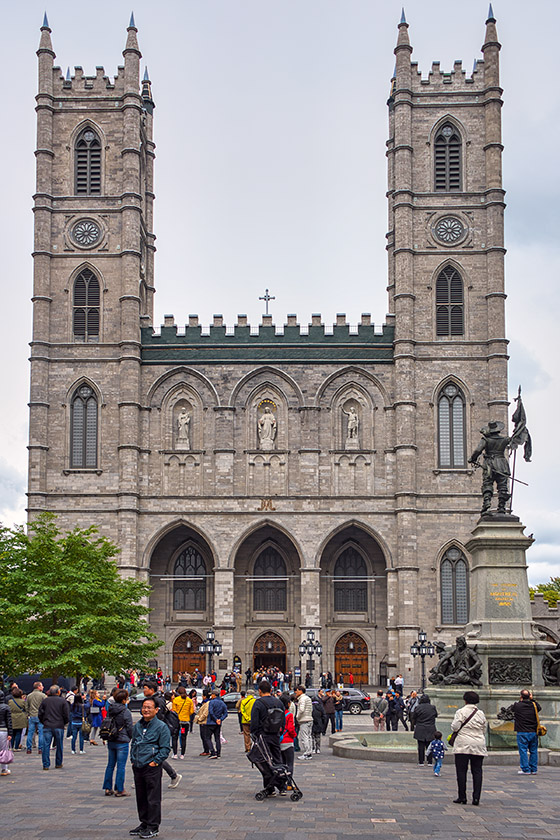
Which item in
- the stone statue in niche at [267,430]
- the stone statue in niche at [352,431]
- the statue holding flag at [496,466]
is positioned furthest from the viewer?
the stone statue in niche at [267,430]

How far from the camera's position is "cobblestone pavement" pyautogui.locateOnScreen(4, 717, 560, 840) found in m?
11.9

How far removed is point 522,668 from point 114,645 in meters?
19.5

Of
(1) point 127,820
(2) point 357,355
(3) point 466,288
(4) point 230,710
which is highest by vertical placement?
(3) point 466,288

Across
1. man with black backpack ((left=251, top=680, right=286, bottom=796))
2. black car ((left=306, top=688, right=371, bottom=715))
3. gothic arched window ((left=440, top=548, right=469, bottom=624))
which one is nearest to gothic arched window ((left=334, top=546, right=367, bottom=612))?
gothic arched window ((left=440, top=548, right=469, bottom=624))

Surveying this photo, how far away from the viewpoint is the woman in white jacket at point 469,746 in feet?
44.9

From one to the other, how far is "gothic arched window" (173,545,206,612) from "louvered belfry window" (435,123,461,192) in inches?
884

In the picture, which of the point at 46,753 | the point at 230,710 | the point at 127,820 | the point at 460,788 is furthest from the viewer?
the point at 230,710

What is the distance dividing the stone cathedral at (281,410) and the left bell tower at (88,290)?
0.10 meters

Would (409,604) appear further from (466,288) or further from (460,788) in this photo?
(460,788)

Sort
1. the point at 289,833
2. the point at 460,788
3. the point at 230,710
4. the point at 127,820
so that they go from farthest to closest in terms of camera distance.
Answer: the point at 230,710
the point at 460,788
the point at 127,820
the point at 289,833

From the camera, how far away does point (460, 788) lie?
45.4 feet

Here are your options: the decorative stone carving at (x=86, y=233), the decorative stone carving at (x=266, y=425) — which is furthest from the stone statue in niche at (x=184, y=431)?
the decorative stone carving at (x=86, y=233)

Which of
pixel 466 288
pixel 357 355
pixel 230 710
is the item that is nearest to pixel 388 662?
pixel 230 710

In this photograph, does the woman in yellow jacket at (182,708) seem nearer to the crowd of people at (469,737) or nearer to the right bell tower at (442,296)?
the crowd of people at (469,737)
